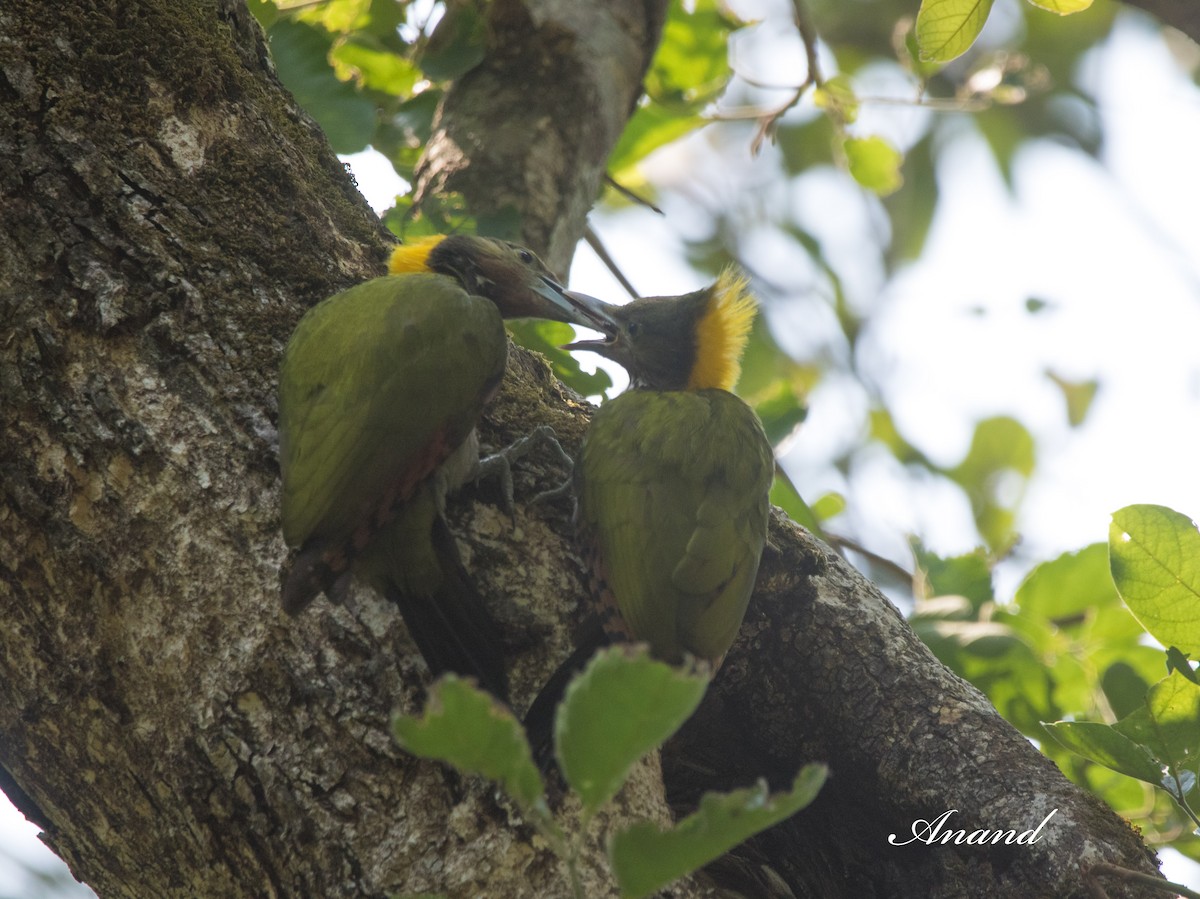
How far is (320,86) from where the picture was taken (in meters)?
3.55

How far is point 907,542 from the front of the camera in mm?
4379

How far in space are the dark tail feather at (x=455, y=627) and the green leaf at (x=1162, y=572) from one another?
126 cm

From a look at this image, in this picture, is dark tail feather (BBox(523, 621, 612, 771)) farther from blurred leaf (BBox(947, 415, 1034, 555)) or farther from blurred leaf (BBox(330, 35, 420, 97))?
blurred leaf (BBox(947, 415, 1034, 555))

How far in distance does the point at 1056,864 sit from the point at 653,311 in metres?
2.29

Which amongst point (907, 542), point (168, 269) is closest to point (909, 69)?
point (907, 542)

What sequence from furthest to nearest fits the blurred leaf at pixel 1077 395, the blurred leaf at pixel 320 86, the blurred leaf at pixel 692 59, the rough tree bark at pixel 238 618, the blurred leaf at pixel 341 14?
the blurred leaf at pixel 1077 395 → the blurred leaf at pixel 692 59 → the blurred leaf at pixel 341 14 → the blurred leaf at pixel 320 86 → the rough tree bark at pixel 238 618

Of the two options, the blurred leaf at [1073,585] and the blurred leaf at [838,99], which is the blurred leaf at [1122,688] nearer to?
the blurred leaf at [1073,585]

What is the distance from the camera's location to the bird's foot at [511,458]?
2518mm

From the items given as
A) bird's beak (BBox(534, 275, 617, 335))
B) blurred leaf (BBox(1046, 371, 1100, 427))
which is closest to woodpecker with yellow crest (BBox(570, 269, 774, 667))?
bird's beak (BBox(534, 275, 617, 335))

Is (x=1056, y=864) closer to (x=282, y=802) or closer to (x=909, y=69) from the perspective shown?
(x=282, y=802)

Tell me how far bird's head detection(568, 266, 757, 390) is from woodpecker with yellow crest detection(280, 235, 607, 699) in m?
1.23

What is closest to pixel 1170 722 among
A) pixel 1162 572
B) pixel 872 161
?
pixel 1162 572

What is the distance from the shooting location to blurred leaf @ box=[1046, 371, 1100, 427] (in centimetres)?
693

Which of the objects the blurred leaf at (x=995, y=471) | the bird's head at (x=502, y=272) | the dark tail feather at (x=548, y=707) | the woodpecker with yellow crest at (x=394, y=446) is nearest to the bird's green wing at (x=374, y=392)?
the woodpecker with yellow crest at (x=394, y=446)
